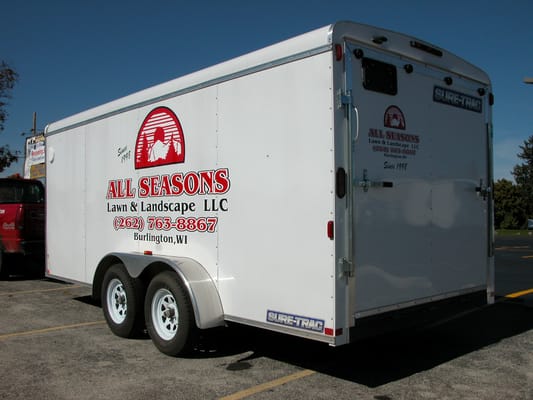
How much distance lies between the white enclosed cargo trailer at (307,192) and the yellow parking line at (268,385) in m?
0.47

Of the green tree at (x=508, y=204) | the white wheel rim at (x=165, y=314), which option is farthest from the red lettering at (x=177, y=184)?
the green tree at (x=508, y=204)

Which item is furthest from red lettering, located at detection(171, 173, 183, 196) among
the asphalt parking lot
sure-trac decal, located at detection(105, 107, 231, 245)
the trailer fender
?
the asphalt parking lot

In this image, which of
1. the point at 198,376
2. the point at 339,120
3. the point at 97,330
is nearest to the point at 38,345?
the point at 97,330

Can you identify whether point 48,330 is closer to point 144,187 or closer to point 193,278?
point 144,187

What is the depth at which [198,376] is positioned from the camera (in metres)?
4.93

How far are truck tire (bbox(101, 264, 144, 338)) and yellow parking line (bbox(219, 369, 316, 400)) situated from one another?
6.49 feet

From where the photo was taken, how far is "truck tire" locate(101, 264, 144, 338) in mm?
6074

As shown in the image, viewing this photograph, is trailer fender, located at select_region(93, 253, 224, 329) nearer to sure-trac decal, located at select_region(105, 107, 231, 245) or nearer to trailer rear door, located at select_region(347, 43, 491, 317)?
sure-trac decal, located at select_region(105, 107, 231, 245)

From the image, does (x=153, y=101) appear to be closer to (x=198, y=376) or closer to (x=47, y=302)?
(x=198, y=376)

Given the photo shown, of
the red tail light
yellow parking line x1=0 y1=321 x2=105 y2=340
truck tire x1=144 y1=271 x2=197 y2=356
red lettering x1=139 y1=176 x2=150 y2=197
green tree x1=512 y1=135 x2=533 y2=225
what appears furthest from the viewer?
green tree x1=512 y1=135 x2=533 y2=225

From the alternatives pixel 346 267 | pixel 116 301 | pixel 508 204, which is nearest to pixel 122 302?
pixel 116 301

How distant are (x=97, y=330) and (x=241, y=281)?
266 centimetres

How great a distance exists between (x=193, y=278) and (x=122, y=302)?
1.56 meters

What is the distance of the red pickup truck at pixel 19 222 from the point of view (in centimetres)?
1070
